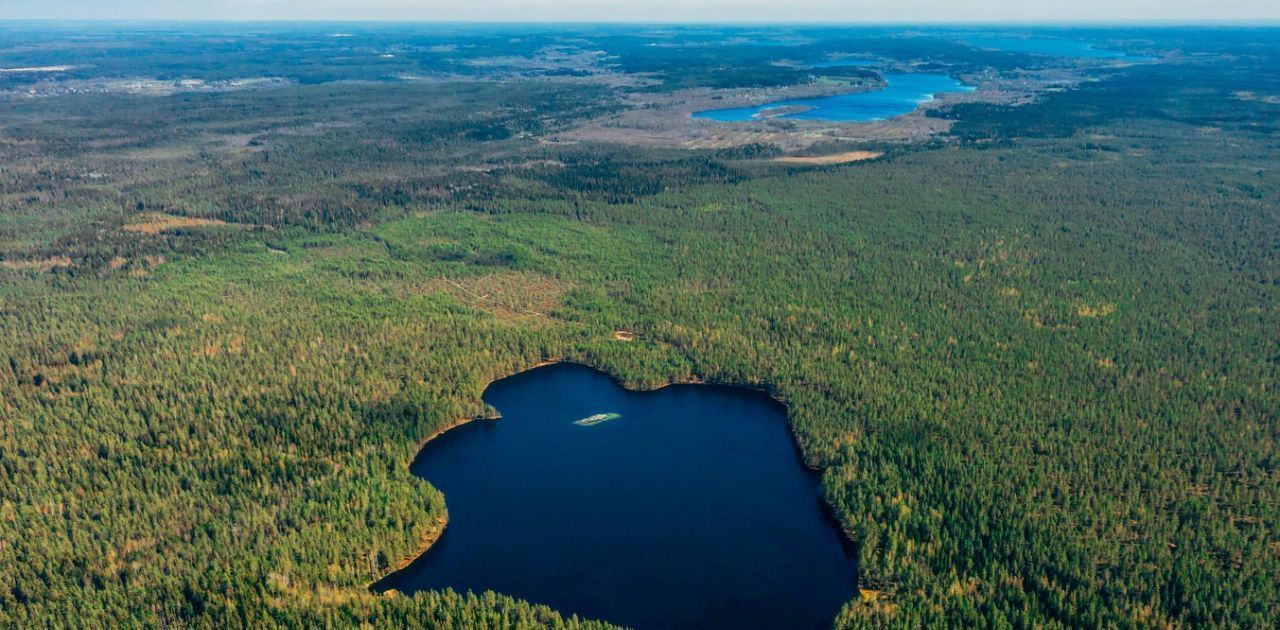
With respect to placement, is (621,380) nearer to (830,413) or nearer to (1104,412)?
(830,413)

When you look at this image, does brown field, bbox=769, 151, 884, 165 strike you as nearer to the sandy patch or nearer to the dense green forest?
the dense green forest

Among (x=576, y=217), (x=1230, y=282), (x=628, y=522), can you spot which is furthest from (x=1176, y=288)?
(x=576, y=217)

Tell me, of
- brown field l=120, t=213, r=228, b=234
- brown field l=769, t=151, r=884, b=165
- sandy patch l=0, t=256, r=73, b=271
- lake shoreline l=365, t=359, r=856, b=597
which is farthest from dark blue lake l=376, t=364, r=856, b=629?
brown field l=769, t=151, r=884, b=165

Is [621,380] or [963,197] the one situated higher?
[963,197]

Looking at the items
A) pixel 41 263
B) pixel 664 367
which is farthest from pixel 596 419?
pixel 41 263

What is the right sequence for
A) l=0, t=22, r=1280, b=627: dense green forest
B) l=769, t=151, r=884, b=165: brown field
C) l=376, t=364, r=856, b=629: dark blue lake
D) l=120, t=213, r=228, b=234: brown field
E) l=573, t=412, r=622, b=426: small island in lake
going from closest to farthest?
l=0, t=22, r=1280, b=627: dense green forest
l=376, t=364, r=856, b=629: dark blue lake
l=573, t=412, r=622, b=426: small island in lake
l=120, t=213, r=228, b=234: brown field
l=769, t=151, r=884, b=165: brown field

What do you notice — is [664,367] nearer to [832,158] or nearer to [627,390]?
[627,390]
